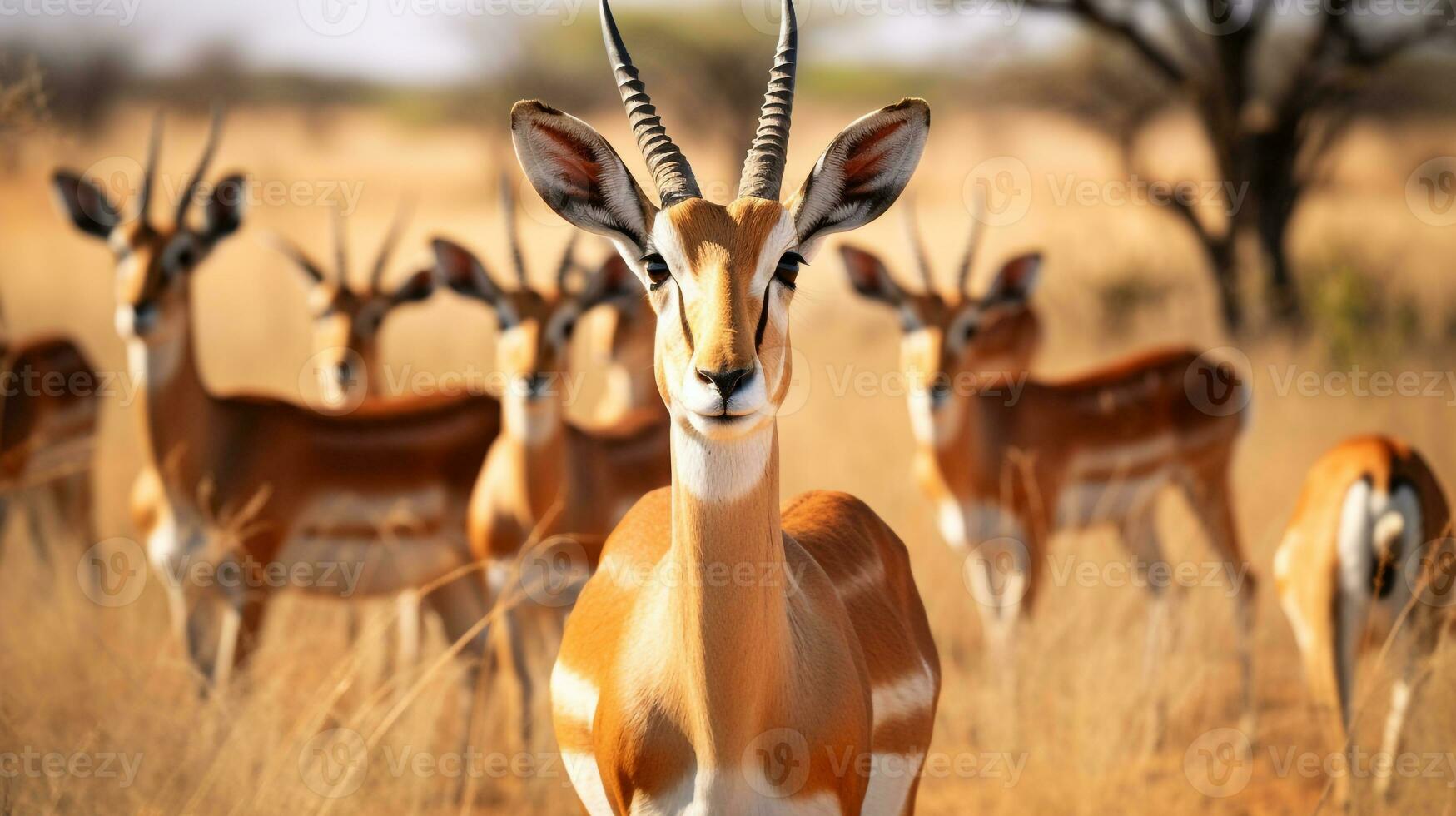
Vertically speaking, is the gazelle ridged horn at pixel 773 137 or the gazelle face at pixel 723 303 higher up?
the gazelle ridged horn at pixel 773 137

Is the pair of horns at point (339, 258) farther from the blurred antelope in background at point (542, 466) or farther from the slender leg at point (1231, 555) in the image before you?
the slender leg at point (1231, 555)

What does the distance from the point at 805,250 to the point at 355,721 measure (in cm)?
220

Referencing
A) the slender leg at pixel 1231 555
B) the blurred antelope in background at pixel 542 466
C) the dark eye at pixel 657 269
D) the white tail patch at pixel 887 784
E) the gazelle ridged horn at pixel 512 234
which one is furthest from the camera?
the gazelle ridged horn at pixel 512 234

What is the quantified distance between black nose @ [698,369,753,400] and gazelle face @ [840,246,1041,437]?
4.23m

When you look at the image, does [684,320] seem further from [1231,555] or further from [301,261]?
[301,261]

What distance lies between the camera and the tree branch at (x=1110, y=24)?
11.2 meters

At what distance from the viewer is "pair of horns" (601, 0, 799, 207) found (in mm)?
2986
